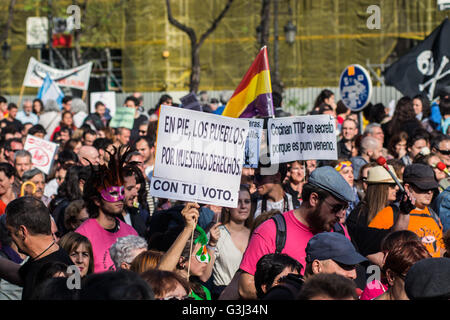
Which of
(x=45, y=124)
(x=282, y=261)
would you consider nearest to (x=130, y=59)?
(x=45, y=124)

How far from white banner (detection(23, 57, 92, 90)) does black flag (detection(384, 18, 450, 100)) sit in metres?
7.28

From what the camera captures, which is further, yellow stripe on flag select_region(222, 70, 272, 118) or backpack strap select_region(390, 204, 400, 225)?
yellow stripe on flag select_region(222, 70, 272, 118)

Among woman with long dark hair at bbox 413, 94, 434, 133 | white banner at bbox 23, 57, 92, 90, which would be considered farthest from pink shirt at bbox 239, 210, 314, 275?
white banner at bbox 23, 57, 92, 90

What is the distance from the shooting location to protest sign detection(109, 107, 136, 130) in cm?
1377

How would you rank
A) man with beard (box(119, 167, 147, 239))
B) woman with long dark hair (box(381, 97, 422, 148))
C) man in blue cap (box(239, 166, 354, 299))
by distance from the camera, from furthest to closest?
Result: woman with long dark hair (box(381, 97, 422, 148)) → man with beard (box(119, 167, 147, 239)) → man in blue cap (box(239, 166, 354, 299))

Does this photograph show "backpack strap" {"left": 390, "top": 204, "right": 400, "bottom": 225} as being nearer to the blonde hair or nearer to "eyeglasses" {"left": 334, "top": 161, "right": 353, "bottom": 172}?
"eyeglasses" {"left": 334, "top": 161, "right": 353, "bottom": 172}

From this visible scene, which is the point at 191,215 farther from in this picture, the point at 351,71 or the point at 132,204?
the point at 351,71

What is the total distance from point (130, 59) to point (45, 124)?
2044 cm

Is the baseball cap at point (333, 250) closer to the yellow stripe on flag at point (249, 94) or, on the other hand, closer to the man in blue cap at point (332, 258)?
the man in blue cap at point (332, 258)

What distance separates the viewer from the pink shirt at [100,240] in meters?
5.87

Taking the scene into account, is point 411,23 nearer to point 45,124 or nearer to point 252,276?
point 45,124

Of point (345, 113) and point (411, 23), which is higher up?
point (411, 23)
